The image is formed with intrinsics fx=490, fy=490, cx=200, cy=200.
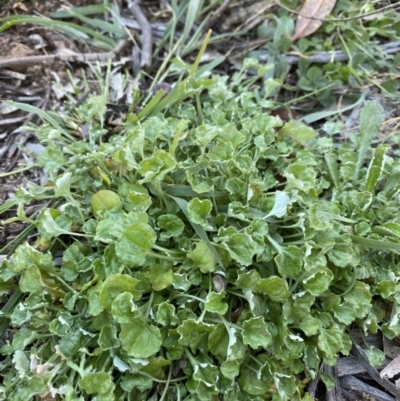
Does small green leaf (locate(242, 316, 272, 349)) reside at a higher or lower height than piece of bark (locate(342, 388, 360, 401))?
higher

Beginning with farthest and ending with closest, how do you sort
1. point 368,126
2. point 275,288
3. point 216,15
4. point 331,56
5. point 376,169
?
point 216,15 < point 331,56 < point 368,126 < point 376,169 < point 275,288

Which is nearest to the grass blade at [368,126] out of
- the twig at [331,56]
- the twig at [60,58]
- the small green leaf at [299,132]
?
the small green leaf at [299,132]

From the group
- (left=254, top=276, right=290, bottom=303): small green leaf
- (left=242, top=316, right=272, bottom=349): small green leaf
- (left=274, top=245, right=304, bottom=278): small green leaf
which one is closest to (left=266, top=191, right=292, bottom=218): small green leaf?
(left=274, top=245, right=304, bottom=278): small green leaf

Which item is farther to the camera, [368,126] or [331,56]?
[331,56]

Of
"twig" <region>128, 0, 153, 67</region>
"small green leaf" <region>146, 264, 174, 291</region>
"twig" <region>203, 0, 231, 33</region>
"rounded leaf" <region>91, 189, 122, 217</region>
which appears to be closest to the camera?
"small green leaf" <region>146, 264, 174, 291</region>

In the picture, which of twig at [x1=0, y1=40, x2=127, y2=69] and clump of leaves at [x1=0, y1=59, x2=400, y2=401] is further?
twig at [x1=0, y1=40, x2=127, y2=69]

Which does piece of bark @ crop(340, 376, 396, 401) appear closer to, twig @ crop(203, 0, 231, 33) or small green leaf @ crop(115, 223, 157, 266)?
small green leaf @ crop(115, 223, 157, 266)

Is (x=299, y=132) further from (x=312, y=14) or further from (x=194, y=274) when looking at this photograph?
(x=312, y=14)

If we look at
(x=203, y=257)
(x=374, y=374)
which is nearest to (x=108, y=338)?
(x=203, y=257)

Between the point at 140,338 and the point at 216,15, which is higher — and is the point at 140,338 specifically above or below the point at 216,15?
below
